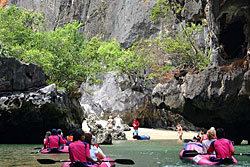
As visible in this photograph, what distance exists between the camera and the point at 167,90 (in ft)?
78.6

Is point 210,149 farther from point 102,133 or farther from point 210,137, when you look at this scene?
point 102,133

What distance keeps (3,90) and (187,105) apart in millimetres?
11078

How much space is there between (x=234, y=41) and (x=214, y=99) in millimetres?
4136

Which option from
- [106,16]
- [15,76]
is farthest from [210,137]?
[106,16]

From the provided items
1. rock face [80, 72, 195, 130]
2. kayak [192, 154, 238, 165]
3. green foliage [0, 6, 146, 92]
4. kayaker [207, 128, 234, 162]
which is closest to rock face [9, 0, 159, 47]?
rock face [80, 72, 195, 130]

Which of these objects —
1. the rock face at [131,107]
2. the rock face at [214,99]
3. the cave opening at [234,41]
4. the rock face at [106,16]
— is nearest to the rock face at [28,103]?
the rock face at [214,99]

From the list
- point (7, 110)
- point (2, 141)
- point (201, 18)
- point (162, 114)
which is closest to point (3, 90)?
point (7, 110)

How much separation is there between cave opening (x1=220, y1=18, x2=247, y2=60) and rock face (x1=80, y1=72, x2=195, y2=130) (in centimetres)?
1870

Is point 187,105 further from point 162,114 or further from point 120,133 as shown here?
point 162,114

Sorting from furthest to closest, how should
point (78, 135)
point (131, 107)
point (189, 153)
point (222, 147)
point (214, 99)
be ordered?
point (131, 107) → point (214, 99) → point (189, 153) → point (222, 147) → point (78, 135)

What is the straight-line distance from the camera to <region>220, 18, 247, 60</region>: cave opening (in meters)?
21.8

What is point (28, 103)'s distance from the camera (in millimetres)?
23109

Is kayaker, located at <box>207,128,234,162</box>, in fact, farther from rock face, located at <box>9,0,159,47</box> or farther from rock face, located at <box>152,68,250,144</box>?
rock face, located at <box>9,0,159,47</box>

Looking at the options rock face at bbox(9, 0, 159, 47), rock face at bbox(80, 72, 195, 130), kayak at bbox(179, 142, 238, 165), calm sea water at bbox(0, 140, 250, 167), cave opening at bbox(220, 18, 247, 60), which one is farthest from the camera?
rock face at bbox(9, 0, 159, 47)
